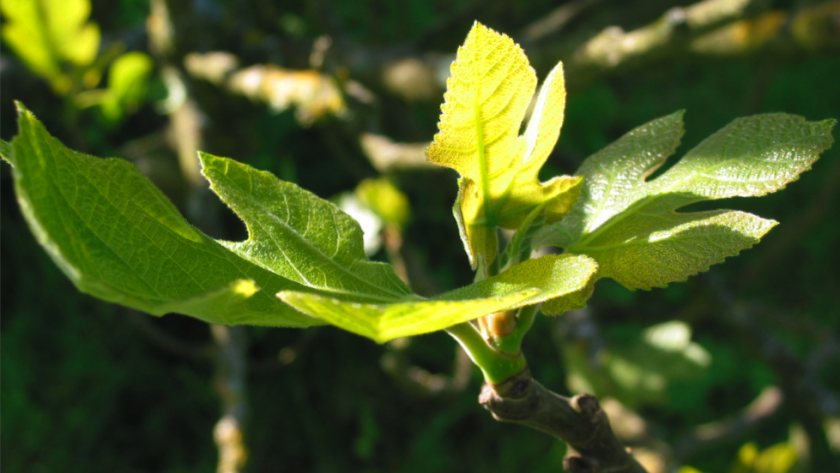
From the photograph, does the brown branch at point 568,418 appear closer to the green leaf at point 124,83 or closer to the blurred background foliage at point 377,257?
the blurred background foliage at point 377,257

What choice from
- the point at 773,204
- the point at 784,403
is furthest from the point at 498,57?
the point at 773,204

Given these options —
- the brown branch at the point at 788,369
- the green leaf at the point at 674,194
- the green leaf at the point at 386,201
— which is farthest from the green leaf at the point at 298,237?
the brown branch at the point at 788,369

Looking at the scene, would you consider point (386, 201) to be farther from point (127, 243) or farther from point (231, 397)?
point (127, 243)

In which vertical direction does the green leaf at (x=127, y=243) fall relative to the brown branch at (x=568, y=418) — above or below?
above

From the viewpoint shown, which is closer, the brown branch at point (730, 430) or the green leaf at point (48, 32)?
the green leaf at point (48, 32)

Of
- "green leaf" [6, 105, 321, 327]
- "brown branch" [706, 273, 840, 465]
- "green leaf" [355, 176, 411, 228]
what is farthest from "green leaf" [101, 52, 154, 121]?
"brown branch" [706, 273, 840, 465]

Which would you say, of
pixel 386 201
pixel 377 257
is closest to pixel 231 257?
pixel 386 201

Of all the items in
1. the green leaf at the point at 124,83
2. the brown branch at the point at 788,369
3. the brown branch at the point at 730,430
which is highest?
the green leaf at the point at 124,83
